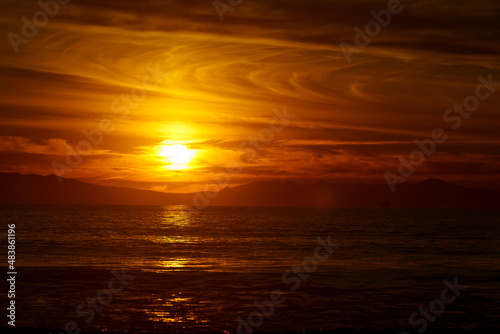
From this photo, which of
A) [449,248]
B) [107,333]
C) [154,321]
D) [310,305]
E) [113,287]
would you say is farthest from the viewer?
[449,248]

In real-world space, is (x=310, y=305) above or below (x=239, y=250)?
below

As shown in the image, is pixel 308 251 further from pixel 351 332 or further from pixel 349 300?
pixel 351 332

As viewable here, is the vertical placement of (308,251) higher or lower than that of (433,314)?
higher

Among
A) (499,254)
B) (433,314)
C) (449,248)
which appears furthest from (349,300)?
(449,248)

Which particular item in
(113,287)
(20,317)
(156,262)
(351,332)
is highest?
(156,262)

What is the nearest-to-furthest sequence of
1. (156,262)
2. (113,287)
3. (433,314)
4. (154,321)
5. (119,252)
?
(154,321) < (433,314) < (113,287) < (156,262) < (119,252)

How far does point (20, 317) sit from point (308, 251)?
46.5 meters

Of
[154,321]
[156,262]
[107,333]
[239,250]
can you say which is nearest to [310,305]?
[154,321]

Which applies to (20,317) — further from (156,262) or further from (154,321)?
(156,262)

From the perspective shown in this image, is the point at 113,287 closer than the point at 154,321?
No

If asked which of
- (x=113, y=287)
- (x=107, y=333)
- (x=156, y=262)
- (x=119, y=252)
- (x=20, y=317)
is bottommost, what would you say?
(x=107, y=333)

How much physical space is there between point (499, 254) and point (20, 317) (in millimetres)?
56378

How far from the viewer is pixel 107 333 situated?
73.1 feet

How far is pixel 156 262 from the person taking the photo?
5431 cm
